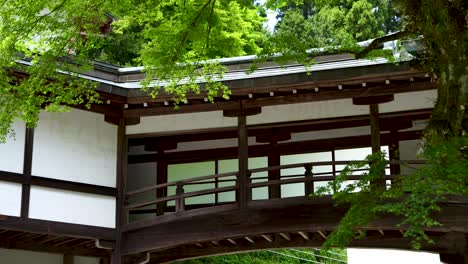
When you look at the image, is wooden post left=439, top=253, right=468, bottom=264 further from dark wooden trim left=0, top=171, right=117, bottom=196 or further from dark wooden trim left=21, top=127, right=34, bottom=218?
dark wooden trim left=21, top=127, right=34, bottom=218

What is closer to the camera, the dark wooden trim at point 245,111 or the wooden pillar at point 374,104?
the wooden pillar at point 374,104

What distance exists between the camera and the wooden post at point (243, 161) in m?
13.1

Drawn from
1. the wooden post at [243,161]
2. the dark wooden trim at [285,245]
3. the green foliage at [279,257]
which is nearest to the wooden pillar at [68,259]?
the dark wooden trim at [285,245]

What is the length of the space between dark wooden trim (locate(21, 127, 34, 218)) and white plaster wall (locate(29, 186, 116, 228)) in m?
0.11

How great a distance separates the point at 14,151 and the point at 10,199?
2.91ft

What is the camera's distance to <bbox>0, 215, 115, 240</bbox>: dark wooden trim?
12492mm

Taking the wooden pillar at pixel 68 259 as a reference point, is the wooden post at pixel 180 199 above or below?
above

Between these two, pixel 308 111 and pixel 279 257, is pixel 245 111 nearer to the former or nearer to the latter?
pixel 308 111

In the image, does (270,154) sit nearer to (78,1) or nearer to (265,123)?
(265,123)

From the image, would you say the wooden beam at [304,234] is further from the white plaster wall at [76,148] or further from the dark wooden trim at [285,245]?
the white plaster wall at [76,148]

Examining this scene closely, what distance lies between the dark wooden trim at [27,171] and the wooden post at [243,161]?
378 centimetres

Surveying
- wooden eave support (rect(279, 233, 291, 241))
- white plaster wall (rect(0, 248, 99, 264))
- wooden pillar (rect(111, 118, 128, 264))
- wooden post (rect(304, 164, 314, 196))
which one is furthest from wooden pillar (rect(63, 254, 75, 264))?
wooden post (rect(304, 164, 314, 196))

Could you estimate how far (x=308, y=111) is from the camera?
44.8ft

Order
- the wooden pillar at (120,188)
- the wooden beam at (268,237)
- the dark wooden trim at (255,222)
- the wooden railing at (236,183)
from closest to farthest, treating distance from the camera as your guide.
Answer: the dark wooden trim at (255,222)
the wooden railing at (236,183)
the wooden beam at (268,237)
the wooden pillar at (120,188)
